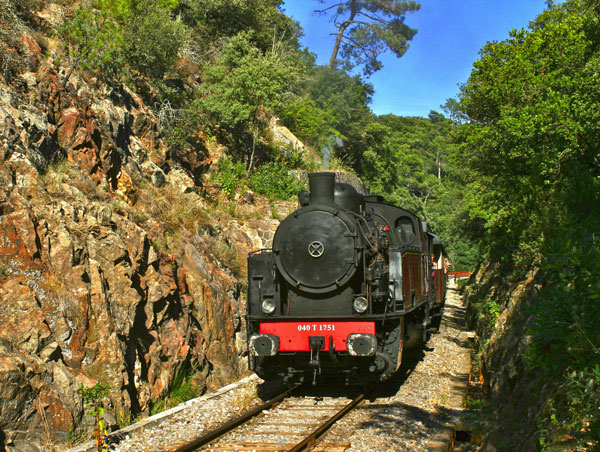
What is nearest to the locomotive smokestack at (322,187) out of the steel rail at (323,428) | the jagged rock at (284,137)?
the steel rail at (323,428)

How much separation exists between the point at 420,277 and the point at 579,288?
6622 millimetres

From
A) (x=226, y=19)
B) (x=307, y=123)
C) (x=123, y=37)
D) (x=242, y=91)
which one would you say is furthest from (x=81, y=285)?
(x=226, y=19)

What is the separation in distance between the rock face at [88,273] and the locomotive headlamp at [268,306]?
5.68 ft

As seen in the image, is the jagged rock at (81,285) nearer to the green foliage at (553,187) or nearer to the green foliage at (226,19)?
the green foliage at (553,187)

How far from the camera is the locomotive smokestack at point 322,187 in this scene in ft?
29.3

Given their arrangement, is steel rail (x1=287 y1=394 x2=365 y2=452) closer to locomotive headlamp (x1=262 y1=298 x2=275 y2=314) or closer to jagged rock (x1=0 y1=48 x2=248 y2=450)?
locomotive headlamp (x1=262 y1=298 x2=275 y2=314)

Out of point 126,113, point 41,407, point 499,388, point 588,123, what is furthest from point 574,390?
point 126,113

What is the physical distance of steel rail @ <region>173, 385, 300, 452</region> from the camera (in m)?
6.11

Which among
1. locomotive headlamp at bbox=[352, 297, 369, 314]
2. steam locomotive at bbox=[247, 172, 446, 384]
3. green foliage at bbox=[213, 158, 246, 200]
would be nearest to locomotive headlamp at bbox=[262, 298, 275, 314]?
steam locomotive at bbox=[247, 172, 446, 384]

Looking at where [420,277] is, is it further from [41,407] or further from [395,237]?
[41,407]

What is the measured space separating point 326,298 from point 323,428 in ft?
7.32

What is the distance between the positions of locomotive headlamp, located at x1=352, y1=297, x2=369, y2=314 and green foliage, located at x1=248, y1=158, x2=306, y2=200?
11738mm

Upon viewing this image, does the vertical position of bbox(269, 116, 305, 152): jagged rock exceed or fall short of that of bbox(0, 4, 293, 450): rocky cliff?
it exceeds it

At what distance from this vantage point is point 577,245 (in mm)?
4652
